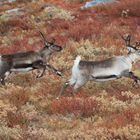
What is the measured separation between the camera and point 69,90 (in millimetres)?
14195

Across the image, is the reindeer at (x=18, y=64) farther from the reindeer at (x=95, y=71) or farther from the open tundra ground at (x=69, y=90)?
the reindeer at (x=95, y=71)

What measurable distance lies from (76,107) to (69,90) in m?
2.50

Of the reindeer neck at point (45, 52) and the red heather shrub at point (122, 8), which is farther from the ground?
the reindeer neck at point (45, 52)

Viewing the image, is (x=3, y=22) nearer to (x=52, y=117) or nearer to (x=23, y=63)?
(x=23, y=63)

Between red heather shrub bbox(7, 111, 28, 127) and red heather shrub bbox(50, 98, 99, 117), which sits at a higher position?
red heather shrub bbox(7, 111, 28, 127)

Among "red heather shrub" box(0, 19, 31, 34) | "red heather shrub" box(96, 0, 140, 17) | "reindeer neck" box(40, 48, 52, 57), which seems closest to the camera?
"reindeer neck" box(40, 48, 52, 57)

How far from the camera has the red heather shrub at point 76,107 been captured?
37.7 feet

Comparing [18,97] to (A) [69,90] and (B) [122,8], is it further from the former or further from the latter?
(B) [122,8]

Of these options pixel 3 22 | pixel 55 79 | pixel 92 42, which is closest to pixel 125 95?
pixel 55 79

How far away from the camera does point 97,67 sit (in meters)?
13.7

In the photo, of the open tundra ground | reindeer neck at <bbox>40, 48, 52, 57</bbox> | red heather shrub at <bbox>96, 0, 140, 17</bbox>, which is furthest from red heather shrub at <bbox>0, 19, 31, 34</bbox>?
reindeer neck at <bbox>40, 48, 52, 57</bbox>

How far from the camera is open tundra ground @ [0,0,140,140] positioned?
10039mm

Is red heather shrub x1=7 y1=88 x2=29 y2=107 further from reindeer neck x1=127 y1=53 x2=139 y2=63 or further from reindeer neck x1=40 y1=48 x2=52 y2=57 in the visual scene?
reindeer neck x1=127 y1=53 x2=139 y2=63

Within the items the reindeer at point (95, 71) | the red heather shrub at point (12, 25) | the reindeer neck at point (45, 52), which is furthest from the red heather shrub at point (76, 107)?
the red heather shrub at point (12, 25)
